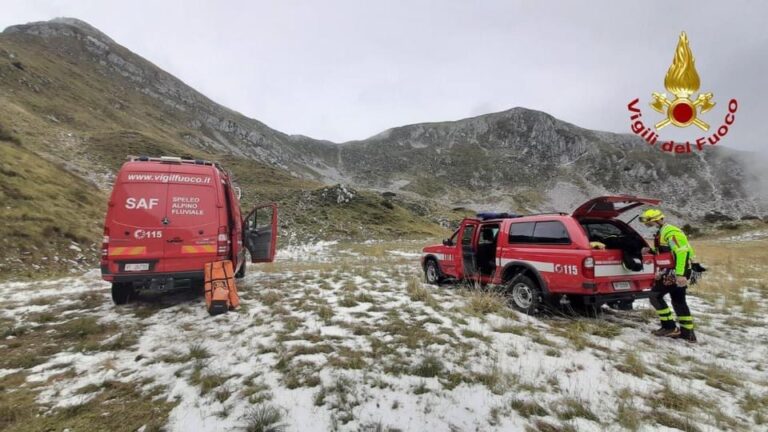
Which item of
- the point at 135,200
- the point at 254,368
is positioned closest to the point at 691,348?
the point at 254,368

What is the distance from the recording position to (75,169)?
2481 centimetres

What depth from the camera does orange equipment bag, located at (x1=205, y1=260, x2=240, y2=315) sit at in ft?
20.6

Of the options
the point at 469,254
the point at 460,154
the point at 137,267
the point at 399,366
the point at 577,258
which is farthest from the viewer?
the point at 460,154

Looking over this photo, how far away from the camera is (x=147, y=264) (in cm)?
665

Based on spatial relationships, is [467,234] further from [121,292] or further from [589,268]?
[121,292]

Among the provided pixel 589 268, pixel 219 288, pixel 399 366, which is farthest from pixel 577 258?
pixel 219 288

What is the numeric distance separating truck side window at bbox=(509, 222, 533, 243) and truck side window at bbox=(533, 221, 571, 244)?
0.13 meters

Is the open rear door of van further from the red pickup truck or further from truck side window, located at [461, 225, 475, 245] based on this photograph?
truck side window, located at [461, 225, 475, 245]

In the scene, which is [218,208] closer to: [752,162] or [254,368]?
[254,368]

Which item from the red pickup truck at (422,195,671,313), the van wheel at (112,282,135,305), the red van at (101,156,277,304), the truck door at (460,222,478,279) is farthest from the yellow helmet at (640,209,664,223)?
the van wheel at (112,282,135,305)

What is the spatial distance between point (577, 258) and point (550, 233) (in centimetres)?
79

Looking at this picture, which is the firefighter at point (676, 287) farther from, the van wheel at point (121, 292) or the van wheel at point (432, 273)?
the van wheel at point (121, 292)

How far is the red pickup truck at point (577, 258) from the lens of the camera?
5590 millimetres

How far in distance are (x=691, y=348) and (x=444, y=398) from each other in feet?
13.1
